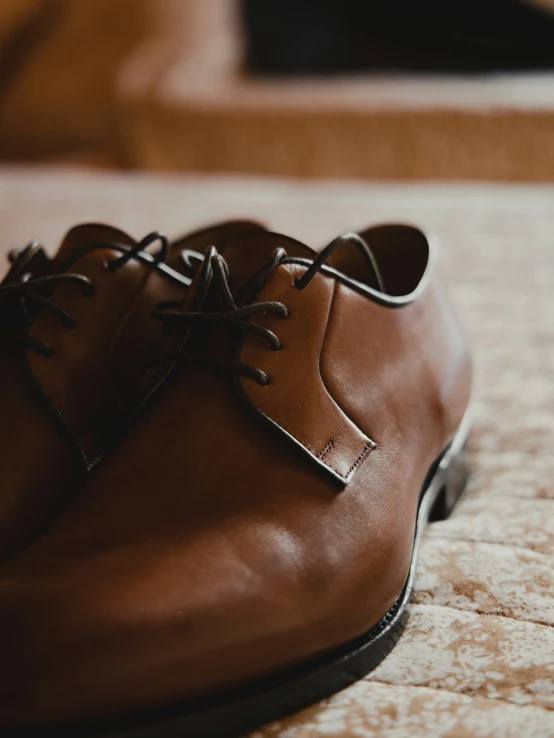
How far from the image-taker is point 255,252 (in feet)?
1.95

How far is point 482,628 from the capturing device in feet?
1.56

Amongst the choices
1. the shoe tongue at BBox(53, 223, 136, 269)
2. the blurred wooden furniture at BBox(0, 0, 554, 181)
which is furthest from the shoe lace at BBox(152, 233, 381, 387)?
the blurred wooden furniture at BBox(0, 0, 554, 181)

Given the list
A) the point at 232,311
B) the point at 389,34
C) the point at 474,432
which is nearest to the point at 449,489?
the point at 474,432

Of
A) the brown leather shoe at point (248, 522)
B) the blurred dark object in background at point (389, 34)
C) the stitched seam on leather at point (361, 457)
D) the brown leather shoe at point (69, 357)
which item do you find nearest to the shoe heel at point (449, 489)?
the brown leather shoe at point (248, 522)

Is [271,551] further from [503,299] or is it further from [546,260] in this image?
[546,260]

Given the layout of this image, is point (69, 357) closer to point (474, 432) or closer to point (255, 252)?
point (255, 252)

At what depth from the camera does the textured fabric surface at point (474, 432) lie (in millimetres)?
419

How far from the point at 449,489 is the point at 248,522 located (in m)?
0.27

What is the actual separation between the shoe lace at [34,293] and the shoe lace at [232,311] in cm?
9

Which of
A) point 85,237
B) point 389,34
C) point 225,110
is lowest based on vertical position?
point 225,110

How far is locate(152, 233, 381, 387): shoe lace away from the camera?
0.53 m

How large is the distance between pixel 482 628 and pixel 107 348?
14.3 inches

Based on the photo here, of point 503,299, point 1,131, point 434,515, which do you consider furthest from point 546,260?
point 1,131

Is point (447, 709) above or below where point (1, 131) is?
above
